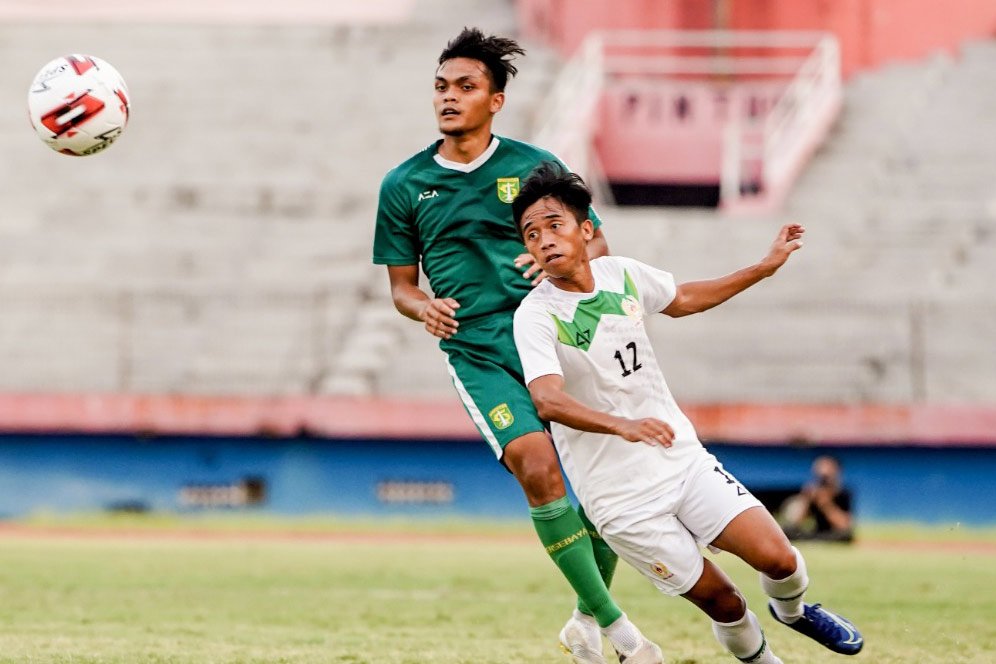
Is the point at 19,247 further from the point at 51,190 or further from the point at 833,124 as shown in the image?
the point at 833,124

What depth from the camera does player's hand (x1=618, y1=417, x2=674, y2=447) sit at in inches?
235

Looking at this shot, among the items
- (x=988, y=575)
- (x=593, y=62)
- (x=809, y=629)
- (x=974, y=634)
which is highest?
(x=593, y=62)

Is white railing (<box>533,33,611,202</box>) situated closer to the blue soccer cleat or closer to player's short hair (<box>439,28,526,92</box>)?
player's short hair (<box>439,28,526,92</box>)

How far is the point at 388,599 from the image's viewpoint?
409 inches

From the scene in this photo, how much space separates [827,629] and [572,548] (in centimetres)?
109

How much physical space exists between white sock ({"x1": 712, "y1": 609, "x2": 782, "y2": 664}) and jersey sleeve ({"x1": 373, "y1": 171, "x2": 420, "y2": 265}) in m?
2.13

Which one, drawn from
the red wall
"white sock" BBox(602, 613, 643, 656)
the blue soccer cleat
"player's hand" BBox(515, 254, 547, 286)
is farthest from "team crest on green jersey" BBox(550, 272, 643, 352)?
the red wall

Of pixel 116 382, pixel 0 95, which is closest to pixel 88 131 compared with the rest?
pixel 116 382

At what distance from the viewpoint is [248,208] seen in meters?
24.5

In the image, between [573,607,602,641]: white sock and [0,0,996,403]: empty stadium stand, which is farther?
[0,0,996,403]: empty stadium stand

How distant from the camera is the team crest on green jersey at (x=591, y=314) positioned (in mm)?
6512

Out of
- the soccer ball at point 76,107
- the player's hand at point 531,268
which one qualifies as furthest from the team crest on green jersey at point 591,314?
the soccer ball at point 76,107

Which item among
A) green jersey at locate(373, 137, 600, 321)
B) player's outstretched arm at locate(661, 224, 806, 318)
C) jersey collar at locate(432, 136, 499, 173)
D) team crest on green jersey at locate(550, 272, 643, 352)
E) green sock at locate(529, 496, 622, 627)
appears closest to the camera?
team crest on green jersey at locate(550, 272, 643, 352)

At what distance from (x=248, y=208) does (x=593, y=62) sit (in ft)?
19.9
